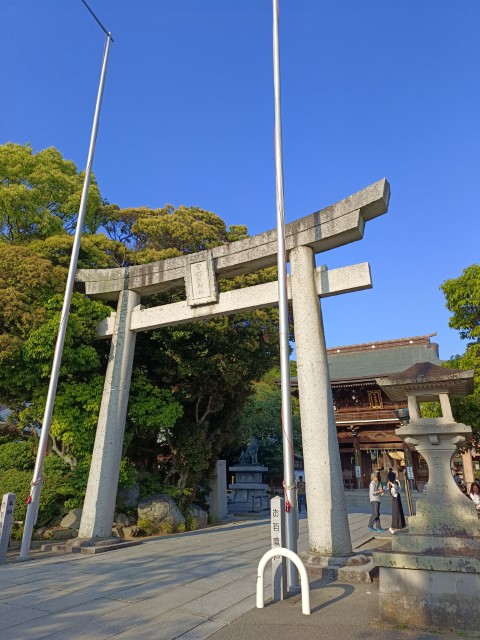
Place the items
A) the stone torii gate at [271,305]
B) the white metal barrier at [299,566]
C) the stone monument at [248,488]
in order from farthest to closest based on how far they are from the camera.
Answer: the stone monument at [248,488]
the stone torii gate at [271,305]
the white metal barrier at [299,566]

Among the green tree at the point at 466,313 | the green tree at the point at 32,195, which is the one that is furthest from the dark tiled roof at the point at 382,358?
the green tree at the point at 32,195

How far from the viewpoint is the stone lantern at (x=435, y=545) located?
166 inches

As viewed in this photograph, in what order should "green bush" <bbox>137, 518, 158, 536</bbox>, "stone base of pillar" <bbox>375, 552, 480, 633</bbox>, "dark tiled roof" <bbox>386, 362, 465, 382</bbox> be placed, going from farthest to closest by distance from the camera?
"green bush" <bbox>137, 518, 158, 536</bbox> < "dark tiled roof" <bbox>386, 362, 465, 382</bbox> < "stone base of pillar" <bbox>375, 552, 480, 633</bbox>

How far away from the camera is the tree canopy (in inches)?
424

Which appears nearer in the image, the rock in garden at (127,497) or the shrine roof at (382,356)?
the rock in garden at (127,497)

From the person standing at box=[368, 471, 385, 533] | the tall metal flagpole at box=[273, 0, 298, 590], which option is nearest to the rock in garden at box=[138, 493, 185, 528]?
the person standing at box=[368, 471, 385, 533]

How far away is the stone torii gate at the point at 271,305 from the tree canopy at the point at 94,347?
3.51 ft

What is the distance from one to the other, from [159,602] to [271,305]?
586 centimetres

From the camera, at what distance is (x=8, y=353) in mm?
10023

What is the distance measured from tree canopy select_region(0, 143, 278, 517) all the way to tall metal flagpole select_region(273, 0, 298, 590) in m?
6.39

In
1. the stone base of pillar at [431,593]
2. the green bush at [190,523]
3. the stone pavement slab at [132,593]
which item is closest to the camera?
the stone base of pillar at [431,593]

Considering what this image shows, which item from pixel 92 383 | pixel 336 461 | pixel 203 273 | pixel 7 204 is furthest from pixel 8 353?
pixel 336 461

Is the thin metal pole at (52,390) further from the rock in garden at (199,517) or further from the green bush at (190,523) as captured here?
the rock in garden at (199,517)

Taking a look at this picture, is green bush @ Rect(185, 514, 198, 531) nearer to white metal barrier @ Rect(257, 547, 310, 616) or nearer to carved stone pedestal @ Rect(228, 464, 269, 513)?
carved stone pedestal @ Rect(228, 464, 269, 513)
